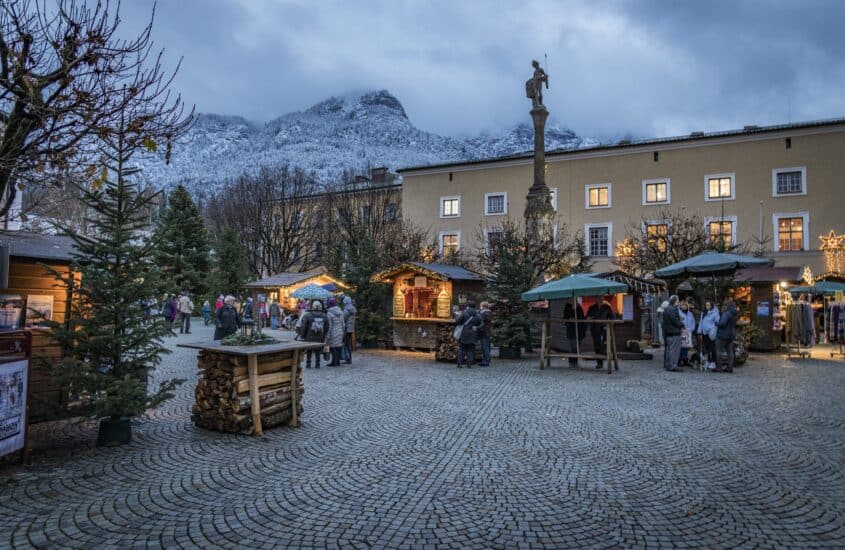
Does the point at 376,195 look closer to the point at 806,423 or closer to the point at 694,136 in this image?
the point at 694,136

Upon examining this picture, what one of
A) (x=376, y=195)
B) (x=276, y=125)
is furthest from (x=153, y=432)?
(x=276, y=125)

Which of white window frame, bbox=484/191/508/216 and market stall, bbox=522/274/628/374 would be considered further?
white window frame, bbox=484/191/508/216

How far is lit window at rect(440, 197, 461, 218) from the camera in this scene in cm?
4288

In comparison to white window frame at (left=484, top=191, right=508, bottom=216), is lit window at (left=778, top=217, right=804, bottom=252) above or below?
below

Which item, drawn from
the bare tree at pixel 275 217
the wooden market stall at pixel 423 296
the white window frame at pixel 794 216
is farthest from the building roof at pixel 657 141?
the wooden market stall at pixel 423 296

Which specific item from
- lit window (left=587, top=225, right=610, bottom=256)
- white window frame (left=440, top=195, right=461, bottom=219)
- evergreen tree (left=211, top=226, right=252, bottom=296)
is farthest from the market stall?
white window frame (left=440, top=195, right=461, bottom=219)

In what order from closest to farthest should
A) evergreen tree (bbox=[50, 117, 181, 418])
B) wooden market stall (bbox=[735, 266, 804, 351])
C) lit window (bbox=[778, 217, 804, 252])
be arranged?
evergreen tree (bbox=[50, 117, 181, 418]) < wooden market stall (bbox=[735, 266, 804, 351]) < lit window (bbox=[778, 217, 804, 252])

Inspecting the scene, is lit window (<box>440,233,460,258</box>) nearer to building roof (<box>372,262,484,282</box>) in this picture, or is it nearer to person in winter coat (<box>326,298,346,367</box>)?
building roof (<box>372,262,484,282</box>)

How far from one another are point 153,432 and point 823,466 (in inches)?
320

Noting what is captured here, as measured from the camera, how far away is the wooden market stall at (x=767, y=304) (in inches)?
733

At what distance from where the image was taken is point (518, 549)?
3812 mm

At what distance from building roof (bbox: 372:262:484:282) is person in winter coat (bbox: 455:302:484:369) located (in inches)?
119

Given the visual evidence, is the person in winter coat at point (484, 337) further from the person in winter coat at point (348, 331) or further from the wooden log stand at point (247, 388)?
the wooden log stand at point (247, 388)

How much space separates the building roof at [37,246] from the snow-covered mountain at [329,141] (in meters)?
80.3
